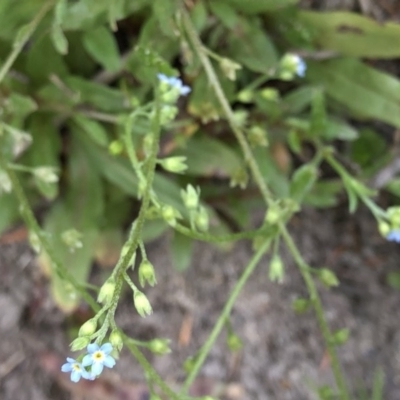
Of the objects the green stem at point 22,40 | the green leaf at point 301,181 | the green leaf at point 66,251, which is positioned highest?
the green stem at point 22,40

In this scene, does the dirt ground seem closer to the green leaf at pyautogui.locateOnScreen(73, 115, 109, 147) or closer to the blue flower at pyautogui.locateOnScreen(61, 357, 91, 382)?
the green leaf at pyautogui.locateOnScreen(73, 115, 109, 147)

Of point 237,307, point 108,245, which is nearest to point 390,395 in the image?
point 237,307

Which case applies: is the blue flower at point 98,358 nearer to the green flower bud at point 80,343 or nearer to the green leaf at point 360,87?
the green flower bud at point 80,343

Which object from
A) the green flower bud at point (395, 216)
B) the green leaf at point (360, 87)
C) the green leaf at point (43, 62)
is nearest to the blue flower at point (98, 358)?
the green flower bud at point (395, 216)

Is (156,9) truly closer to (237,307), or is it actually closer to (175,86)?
(175,86)

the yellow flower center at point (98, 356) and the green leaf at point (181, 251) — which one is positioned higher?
the yellow flower center at point (98, 356)

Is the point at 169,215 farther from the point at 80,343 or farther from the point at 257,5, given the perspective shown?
the point at 257,5
